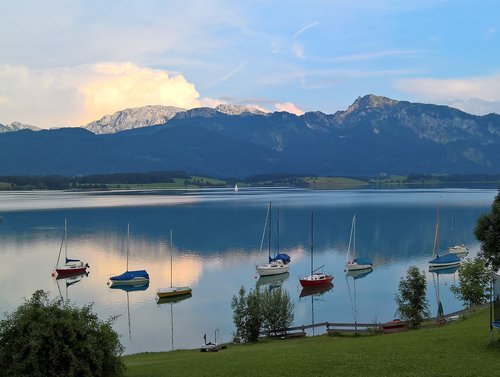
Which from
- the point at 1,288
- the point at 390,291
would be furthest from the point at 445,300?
the point at 1,288

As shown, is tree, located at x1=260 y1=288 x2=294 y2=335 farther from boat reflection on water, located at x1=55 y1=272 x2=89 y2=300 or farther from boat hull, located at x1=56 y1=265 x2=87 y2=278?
boat hull, located at x1=56 y1=265 x2=87 y2=278

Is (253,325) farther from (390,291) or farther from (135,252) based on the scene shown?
(135,252)

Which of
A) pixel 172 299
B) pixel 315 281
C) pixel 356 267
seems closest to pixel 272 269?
pixel 315 281

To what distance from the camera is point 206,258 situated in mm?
97812

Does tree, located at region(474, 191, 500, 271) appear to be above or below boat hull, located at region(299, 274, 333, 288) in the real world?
above

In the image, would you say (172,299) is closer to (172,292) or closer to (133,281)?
(172,292)

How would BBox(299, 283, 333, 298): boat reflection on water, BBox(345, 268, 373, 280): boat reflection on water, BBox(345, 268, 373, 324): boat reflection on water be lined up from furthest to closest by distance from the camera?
BBox(345, 268, 373, 280): boat reflection on water
BBox(299, 283, 333, 298): boat reflection on water
BBox(345, 268, 373, 324): boat reflection on water

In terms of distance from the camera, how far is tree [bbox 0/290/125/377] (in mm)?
21250

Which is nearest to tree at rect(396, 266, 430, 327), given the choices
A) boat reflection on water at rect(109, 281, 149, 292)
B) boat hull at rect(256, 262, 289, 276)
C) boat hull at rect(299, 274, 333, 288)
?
boat hull at rect(299, 274, 333, 288)

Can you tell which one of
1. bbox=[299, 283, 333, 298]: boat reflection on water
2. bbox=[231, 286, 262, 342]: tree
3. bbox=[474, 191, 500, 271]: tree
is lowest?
bbox=[299, 283, 333, 298]: boat reflection on water

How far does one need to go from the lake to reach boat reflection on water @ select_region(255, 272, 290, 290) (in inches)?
24.6

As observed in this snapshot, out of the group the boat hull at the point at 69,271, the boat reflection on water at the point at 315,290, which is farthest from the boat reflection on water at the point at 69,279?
the boat reflection on water at the point at 315,290

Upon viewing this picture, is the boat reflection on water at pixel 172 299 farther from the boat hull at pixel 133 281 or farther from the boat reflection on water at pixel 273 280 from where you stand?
the boat reflection on water at pixel 273 280

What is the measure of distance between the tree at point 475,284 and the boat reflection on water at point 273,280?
28.8 m
